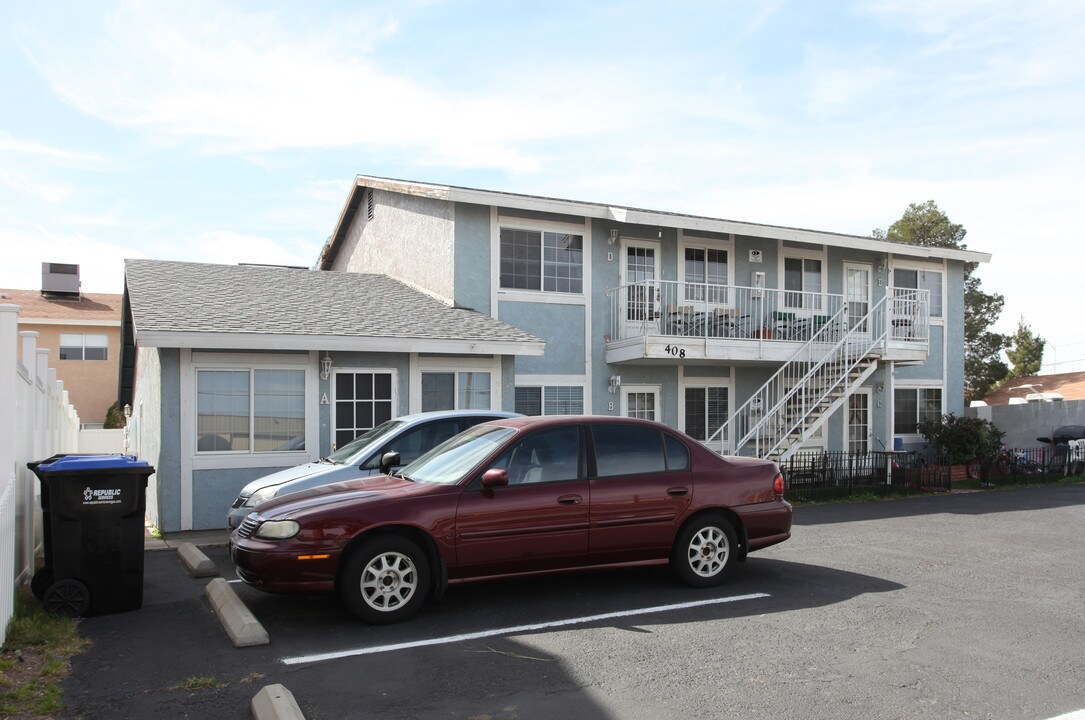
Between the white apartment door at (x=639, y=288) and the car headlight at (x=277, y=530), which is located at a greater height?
the white apartment door at (x=639, y=288)

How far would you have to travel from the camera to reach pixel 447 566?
6504 mm

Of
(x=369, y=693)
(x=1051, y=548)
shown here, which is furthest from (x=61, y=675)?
(x=1051, y=548)

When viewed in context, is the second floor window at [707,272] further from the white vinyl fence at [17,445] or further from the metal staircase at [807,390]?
the white vinyl fence at [17,445]

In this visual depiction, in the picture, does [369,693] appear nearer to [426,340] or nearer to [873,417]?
[426,340]

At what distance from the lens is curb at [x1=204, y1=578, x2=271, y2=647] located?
5.91 m

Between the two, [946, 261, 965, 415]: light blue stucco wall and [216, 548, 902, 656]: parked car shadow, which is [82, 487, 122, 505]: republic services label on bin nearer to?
[216, 548, 902, 656]: parked car shadow

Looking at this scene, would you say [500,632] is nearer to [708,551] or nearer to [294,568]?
[294,568]

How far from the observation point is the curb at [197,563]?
333 inches

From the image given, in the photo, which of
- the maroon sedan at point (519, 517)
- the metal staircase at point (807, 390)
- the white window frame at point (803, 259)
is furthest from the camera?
the white window frame at point (803, 259)

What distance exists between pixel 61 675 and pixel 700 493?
4.97 m

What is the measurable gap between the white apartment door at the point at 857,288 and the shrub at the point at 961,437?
3.11m

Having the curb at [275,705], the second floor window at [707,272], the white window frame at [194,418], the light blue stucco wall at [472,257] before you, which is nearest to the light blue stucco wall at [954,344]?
the second floor window at [707,272]

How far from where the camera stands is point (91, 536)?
6.77 m

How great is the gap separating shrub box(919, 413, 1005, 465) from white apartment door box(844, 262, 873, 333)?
3.11m
